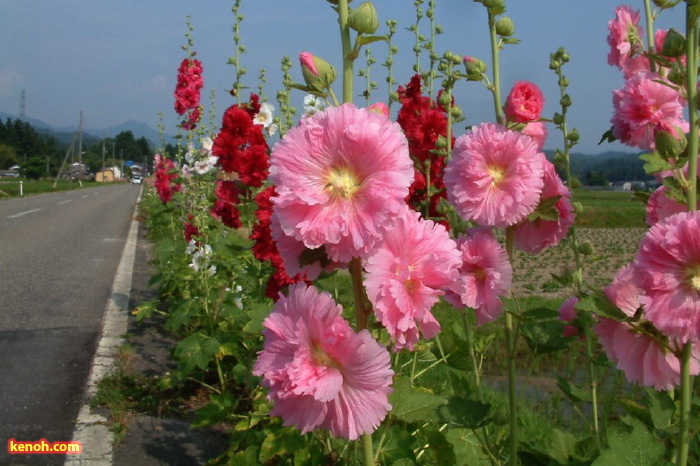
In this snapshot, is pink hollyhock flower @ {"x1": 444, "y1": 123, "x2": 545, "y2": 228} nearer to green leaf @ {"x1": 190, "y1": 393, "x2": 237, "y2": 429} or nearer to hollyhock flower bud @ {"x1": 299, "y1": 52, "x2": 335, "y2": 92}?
hollyhock flower bud @ {"x1": 299, "y1": 52, "x2": 335, "y2": 92}

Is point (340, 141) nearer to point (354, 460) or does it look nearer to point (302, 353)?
point (302, 353)

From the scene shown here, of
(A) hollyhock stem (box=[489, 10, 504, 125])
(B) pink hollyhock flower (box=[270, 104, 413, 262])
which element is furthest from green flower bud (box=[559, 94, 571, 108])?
(B) pink hollyhock flower (box=[270, 104, 413, 262])

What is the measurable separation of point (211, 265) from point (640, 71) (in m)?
3.52

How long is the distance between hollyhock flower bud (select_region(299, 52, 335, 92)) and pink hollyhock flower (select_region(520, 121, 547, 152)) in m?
0.66

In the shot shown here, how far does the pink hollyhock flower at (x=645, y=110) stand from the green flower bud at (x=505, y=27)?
0.32 m

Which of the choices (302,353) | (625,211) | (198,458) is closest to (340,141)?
(302,353)

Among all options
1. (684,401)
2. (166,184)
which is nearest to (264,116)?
(684,401)

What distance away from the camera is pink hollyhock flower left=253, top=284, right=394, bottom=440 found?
1.04 m

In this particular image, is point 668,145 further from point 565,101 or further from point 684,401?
point 565,101

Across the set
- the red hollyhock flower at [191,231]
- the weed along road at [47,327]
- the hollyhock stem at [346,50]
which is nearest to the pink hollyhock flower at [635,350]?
the hollyhock stem at [346,50]

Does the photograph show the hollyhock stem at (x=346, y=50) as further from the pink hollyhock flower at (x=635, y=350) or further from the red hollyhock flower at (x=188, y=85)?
the red hollyhock flower at (x=188, y=85)

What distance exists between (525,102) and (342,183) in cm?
78

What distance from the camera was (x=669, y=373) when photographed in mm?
1328

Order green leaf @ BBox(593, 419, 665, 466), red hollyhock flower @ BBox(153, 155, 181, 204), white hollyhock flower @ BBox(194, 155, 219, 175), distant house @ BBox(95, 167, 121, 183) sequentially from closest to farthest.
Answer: green leaf @ BBox(593, 419, 665, 466) < white hollyhock flower @ BBox(194, 155, 219, 175) < red hollyhock flower @ BBox(153, 155, 181, 204) < distant house @ BBox(95, 167, 121, 183)
